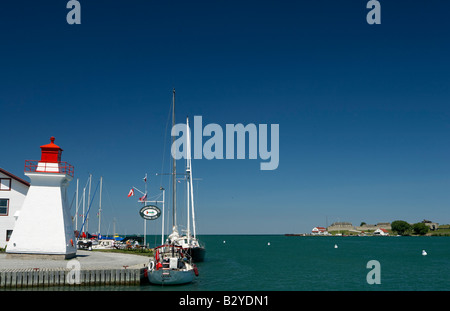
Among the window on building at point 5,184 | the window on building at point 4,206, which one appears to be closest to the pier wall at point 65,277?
the window on building at point 4,206

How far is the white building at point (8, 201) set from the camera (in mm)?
43312

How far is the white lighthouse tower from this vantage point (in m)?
35.0

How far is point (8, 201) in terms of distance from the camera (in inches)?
1714

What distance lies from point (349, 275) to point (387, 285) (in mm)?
7214

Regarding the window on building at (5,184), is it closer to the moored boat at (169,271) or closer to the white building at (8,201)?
the white building at (8,201)

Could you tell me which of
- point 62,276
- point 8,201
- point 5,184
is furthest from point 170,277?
point 5,184

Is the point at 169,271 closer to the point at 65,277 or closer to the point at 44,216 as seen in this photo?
the point at 65,277

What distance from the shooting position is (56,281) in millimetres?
27375

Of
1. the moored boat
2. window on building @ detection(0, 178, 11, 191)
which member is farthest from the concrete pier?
window on building @ detection(0, 178, 11, 191)

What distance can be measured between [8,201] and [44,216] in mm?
11451

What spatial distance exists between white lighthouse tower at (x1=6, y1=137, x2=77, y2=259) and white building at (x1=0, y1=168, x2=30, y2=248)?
30.9ft

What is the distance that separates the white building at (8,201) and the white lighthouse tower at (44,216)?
30.9ft
